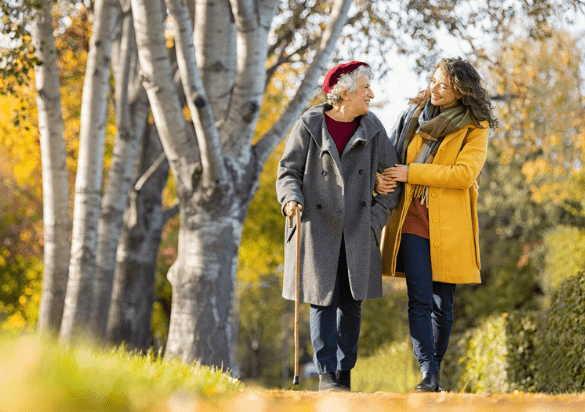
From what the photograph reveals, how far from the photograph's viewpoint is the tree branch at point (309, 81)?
23.0ft

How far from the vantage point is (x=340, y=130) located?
174 inches

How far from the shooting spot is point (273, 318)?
39531mm

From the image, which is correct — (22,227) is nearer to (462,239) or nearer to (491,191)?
(491,191)

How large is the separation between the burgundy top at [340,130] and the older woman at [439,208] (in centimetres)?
37

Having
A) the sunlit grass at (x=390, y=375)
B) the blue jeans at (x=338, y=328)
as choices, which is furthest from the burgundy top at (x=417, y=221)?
the sunlit grass at (x=390, y=375)

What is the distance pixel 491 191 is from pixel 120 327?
1851cm

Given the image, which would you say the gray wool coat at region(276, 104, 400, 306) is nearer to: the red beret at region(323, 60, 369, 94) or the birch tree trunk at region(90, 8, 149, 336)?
the red beret at region(323, 60, 369, 94)

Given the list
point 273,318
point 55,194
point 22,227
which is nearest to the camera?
point 55,194

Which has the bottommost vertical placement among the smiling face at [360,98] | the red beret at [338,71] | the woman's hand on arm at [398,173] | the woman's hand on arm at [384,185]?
the woman's hand on arm at [384,185]

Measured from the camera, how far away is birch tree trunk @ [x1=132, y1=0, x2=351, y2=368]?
6.07 meters

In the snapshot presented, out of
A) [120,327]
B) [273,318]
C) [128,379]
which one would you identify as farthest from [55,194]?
[273,318]

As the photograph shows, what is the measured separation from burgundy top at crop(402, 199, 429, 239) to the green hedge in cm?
115

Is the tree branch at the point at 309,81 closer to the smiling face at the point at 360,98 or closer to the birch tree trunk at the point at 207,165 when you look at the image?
the birch tree trunk at the point at 207,165

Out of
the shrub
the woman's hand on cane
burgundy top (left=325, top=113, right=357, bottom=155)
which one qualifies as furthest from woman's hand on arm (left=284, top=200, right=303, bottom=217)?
the shrub
